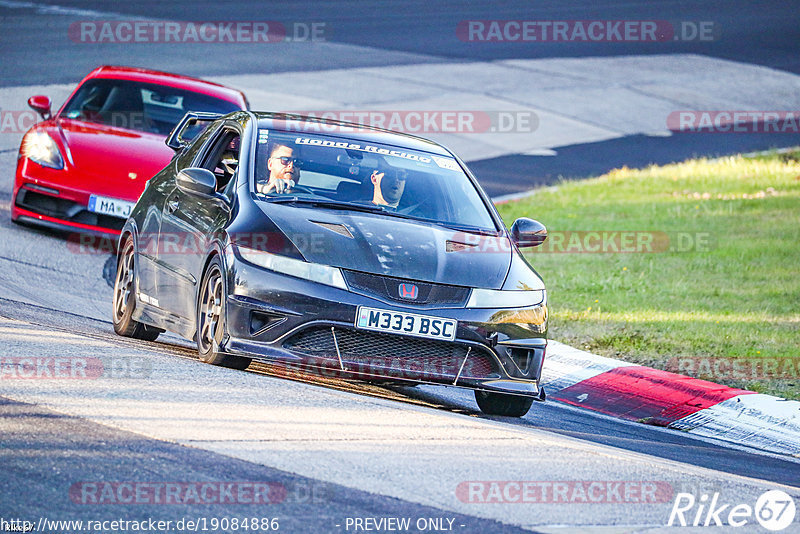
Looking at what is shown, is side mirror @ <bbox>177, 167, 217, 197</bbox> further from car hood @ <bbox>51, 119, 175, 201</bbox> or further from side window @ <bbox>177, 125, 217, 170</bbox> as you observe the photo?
car hood @ <bbox>51, 119, 175, 201</bbox>

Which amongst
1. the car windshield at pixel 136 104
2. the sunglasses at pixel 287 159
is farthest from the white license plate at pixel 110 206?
the sunglasses at pixel 287 159

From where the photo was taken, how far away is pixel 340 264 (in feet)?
23.9

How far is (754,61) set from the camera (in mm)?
32312

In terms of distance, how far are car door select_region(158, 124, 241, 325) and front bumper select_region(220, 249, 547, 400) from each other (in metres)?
0.61

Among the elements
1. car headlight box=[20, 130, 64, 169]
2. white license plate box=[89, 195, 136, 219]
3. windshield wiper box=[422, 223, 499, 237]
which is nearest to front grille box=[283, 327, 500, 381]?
windshield wiper box=[422, 223, 499, 237]

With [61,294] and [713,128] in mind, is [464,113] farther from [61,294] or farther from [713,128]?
[61,294]

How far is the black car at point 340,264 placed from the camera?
7223mm

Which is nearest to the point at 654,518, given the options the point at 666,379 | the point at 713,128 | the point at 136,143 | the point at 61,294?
the point at 666,379

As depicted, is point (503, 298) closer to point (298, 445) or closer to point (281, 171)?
point (281, 171)

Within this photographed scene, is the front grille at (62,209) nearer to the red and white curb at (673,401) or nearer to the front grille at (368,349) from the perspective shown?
the red and white curb at (673,401)

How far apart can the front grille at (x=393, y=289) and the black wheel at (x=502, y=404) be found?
0.94 meters

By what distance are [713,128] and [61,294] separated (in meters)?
17.7

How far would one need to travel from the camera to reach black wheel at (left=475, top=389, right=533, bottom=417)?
26.3 feet

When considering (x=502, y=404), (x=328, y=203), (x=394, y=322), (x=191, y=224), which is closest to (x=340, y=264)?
(x=394, y=322)
